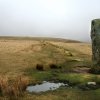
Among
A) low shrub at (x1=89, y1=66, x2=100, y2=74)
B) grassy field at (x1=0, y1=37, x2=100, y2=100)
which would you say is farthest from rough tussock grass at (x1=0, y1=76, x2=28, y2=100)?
low shrub at (x1=89, y1=66, x2=100, y2=74)

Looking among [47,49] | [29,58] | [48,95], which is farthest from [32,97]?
[47,49]

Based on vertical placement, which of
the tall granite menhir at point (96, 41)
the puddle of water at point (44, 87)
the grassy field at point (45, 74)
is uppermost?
the tall granite menhir at point (96, 41)

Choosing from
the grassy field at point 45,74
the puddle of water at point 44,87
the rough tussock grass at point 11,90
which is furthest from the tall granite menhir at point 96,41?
the rough tussock grass at point 11,90

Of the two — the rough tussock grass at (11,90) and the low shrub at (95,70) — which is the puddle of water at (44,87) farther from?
the low shrub at (95,70)

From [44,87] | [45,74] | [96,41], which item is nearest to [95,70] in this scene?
[96,41]

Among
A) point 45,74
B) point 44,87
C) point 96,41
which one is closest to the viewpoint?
point 44,87

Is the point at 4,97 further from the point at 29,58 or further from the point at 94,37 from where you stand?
the point at 29,58

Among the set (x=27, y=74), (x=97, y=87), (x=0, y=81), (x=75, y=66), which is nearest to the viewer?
(x=0, y=81)

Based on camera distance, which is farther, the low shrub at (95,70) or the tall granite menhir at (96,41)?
the tall granite menhir at (96,41)

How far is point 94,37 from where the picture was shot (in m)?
46.2

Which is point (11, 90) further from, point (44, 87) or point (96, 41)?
point (96, 41)

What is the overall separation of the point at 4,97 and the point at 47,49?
4313cm

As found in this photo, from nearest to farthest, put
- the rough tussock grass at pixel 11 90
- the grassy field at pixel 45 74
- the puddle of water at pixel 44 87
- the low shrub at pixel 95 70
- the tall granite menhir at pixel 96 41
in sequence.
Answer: the rough tussock grass at pixel 11 90
the grassy field at pixel 45 74
the puddle of water at pixel 44 87
the low shrub at pixel 95 70
the tall granite menhir at pixel 96 41

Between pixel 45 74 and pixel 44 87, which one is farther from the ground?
pixel 45 74
